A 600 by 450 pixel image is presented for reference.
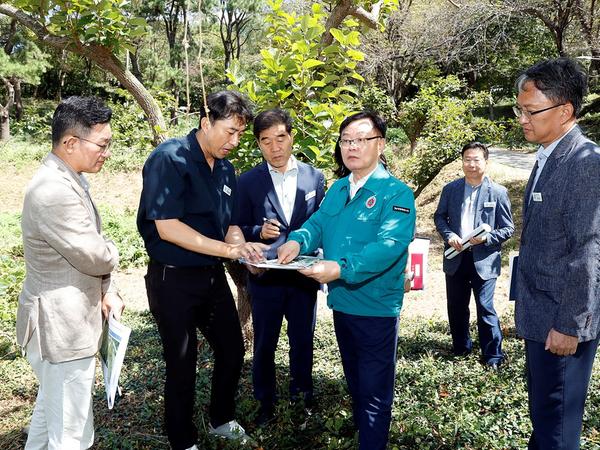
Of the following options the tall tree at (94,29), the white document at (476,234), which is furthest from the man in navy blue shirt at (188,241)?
the white document at (476,234)

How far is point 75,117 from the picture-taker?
7.91 feet

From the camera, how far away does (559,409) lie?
2.30 m

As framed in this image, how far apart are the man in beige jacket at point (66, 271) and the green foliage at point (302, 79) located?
1.55m

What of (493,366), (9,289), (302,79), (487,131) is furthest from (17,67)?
(493,366)

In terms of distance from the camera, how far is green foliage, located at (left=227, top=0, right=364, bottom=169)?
12.1 feet

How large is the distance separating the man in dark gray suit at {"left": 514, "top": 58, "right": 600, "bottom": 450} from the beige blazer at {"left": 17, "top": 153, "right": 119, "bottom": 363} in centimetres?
205

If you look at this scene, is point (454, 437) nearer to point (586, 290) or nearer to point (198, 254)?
point (586, 290)

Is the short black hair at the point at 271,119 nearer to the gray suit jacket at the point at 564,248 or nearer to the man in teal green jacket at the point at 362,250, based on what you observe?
the man in teal green jacket at the point at 362,250

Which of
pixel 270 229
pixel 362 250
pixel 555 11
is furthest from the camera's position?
pixel 555 11

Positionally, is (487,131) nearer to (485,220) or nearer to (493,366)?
(485,220)

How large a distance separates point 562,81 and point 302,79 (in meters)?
1.94

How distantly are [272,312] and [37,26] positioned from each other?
349 centimetres

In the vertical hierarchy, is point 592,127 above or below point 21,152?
above

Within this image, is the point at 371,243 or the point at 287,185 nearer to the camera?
the point at 371,243
